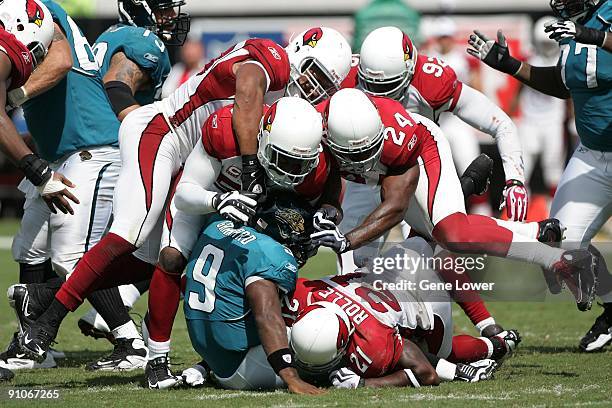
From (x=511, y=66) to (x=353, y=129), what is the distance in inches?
81.3

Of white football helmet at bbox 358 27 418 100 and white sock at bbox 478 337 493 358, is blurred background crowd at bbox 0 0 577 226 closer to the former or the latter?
white football helmet at bbox 358 27 418 100

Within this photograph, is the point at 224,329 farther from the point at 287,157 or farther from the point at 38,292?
the point at 38,292

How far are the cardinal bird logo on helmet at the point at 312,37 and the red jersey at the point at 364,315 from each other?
1.33 meters

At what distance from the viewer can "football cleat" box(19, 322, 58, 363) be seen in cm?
508

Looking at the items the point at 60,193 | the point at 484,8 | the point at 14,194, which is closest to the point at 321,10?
the point at 484,8

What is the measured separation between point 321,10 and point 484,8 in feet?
7.03

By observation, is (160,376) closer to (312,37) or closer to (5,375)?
(5,375)

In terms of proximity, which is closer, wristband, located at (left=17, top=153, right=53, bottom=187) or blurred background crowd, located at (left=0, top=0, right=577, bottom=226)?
wristband, located at (left=17, top=153, right=53, bottom=187)

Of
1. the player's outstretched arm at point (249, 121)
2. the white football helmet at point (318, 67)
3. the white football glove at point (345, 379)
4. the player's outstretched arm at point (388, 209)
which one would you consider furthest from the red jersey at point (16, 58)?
the white football glove at point (345, 379)

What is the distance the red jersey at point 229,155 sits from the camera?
5.09 metres

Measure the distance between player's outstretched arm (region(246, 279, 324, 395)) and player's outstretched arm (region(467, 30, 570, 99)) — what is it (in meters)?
2.63

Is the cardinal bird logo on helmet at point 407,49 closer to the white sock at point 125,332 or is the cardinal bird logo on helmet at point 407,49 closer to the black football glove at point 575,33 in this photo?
the black football glove at point 575,33

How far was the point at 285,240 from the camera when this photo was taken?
5.04 m

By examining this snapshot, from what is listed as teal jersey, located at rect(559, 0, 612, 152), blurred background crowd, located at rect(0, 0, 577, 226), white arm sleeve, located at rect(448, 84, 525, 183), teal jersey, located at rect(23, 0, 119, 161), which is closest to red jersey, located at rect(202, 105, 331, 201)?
teal jersey, located at rect(23, 0, 119, 161)
